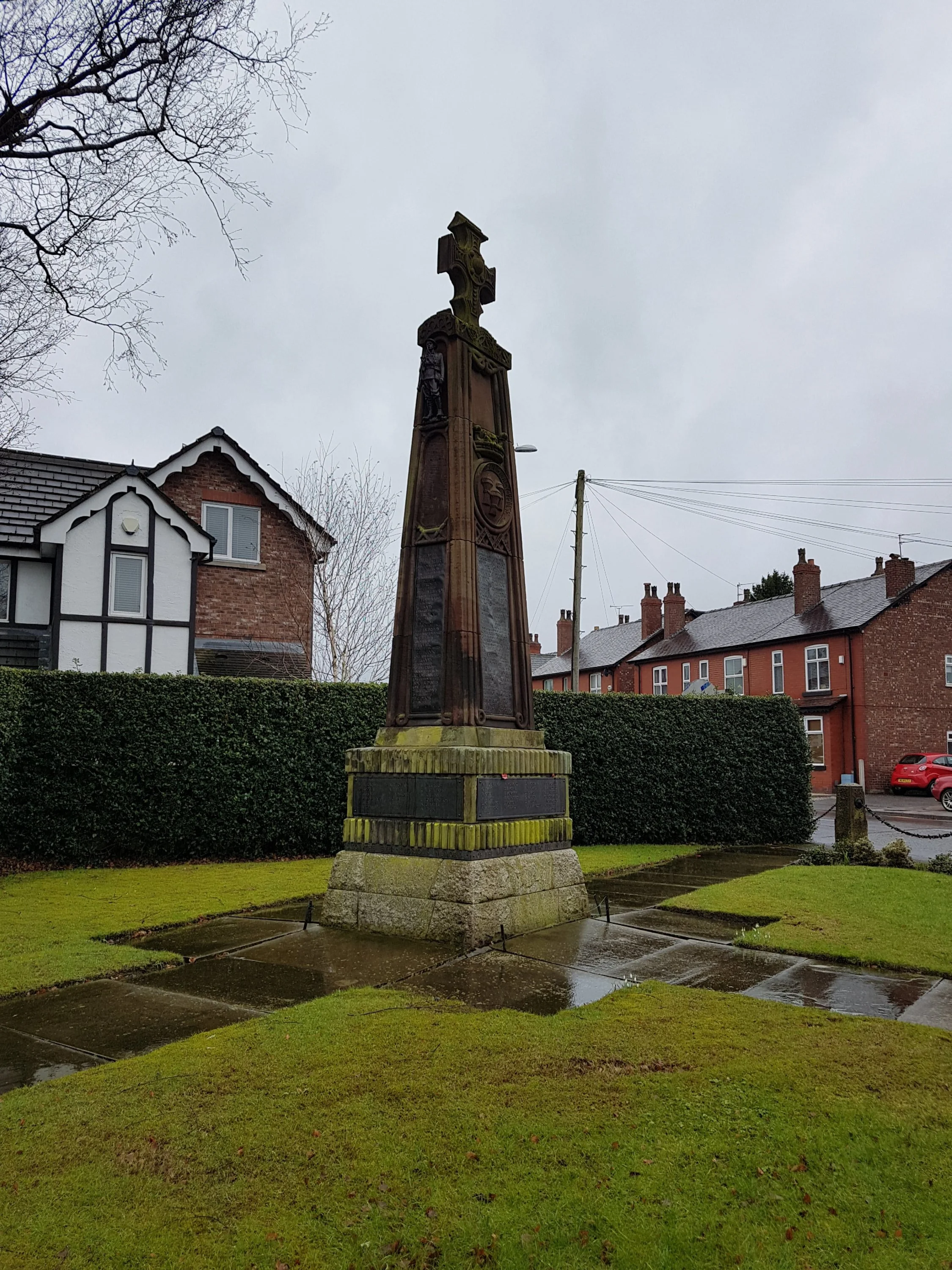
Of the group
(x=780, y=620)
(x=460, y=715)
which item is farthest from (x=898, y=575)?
(x=460, y=715)

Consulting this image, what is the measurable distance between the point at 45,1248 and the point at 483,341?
23.4 feet

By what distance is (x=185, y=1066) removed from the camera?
3.96 metres

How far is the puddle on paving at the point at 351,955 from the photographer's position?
571 centimetres

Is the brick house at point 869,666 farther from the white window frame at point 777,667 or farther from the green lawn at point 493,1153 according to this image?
the green lawn at point 493,1153

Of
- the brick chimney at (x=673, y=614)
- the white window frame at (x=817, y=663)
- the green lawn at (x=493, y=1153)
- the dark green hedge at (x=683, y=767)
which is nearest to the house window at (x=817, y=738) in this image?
the white window frame at (x=817, y=663)

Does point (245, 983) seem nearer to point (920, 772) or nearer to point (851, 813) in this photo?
point (851, 813)

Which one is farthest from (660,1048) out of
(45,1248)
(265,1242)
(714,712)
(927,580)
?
(927,580)

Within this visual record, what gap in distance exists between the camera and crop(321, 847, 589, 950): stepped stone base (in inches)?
258

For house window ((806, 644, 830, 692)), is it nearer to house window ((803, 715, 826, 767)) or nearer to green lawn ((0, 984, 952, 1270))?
house window ((803, 715, 826, 767))

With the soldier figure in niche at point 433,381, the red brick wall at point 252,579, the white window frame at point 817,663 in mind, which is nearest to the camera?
the soldier figure in niche at point 433,381

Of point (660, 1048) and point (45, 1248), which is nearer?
point (45, 1248)

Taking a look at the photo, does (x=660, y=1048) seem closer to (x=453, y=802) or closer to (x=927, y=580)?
(x=453, y=802)

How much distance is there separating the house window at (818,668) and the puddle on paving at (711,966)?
31.8 meters

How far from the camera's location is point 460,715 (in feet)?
23.2
